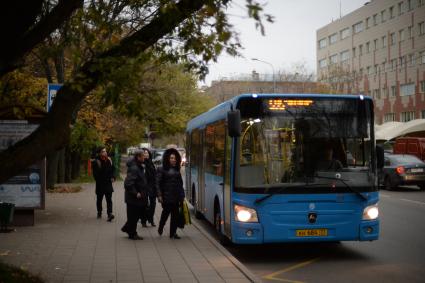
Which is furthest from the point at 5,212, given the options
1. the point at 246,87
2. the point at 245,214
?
the point at 246,87

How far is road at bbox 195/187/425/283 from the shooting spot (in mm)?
8852

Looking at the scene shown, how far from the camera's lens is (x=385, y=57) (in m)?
71.2

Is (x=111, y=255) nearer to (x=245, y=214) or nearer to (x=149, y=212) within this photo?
(x=245, y=214)

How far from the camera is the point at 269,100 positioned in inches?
400

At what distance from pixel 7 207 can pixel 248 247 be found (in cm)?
481

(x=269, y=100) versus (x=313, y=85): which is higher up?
(x=313, y=85)

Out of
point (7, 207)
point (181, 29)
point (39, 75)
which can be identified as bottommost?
point (7, 207)

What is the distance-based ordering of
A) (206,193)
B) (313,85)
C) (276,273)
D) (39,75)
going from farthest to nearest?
(313,85)
(39,75)
(206,193)
(276,273)

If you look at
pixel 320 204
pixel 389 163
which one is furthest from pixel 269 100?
pixel 389 163

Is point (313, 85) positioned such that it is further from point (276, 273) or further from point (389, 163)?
point (276, 273)

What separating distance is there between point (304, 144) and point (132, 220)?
390 centimetres

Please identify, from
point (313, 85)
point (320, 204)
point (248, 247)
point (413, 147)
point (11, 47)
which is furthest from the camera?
point (313, 85)

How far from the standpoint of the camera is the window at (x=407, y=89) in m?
64.3

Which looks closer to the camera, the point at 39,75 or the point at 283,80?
the point at 39,75
